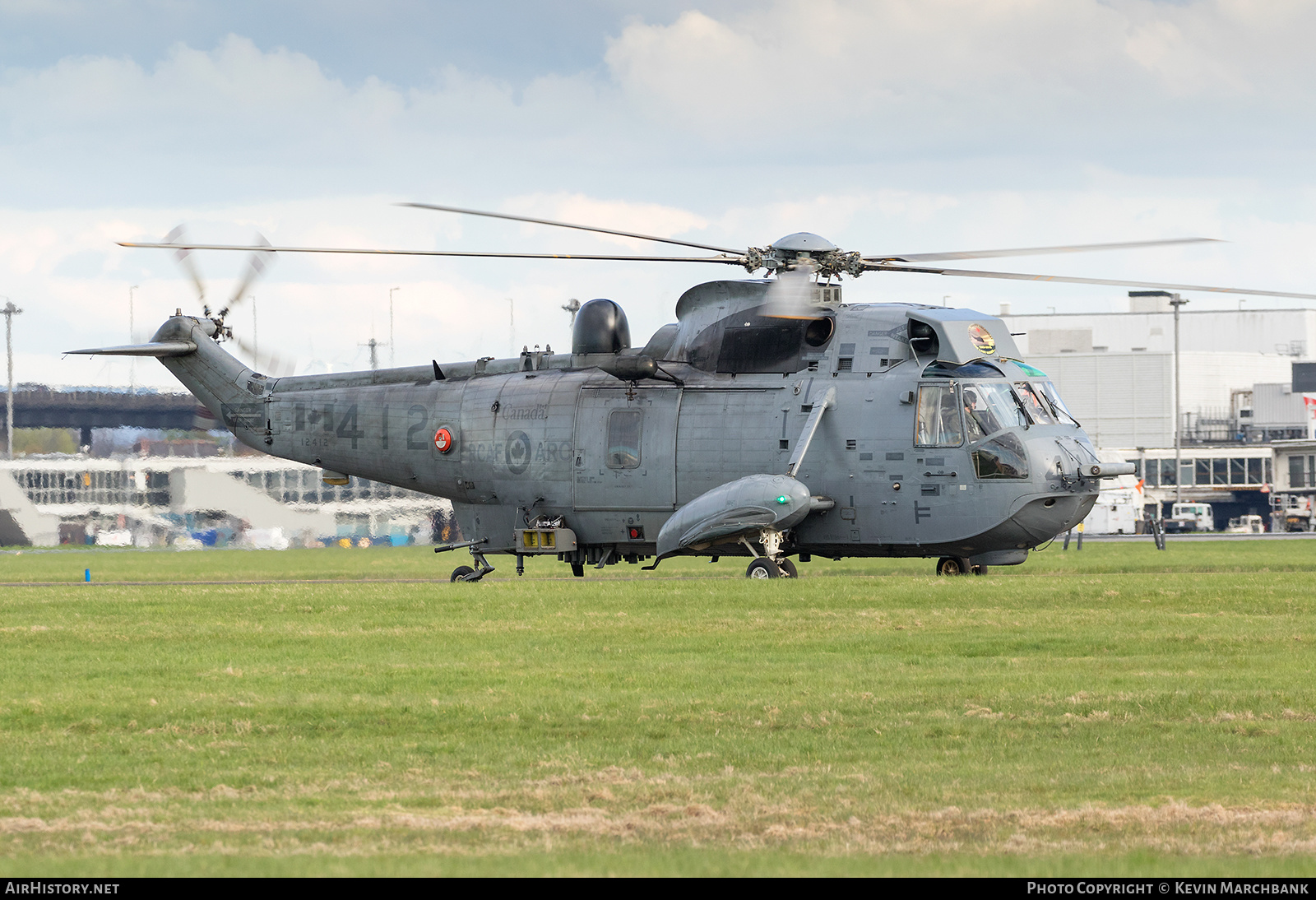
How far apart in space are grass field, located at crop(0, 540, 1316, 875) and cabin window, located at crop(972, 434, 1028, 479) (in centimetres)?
374

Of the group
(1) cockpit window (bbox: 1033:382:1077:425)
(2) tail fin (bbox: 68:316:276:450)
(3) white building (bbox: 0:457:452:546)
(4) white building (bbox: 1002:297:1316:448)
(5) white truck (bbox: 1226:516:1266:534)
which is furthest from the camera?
(4) white building (bbox: 1002:297:1316:448)

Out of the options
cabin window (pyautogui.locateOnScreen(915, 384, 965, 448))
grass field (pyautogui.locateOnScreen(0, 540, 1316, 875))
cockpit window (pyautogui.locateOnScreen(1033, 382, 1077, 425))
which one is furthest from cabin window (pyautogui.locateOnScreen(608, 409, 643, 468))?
cockpit window (pyautogui.locateOnScreen(1033, 382, 1077, 425))

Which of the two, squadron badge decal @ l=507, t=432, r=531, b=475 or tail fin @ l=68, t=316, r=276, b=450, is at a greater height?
tail fin @ l=68, t=316, r=276, b=450

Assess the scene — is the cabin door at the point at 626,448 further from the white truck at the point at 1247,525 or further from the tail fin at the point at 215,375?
the white truck at the point at 1247,525

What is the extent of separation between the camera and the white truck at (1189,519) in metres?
109

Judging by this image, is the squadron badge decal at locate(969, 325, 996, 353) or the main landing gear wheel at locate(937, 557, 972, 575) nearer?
the squadron badge decal at locate(969, 325, 996, 353)

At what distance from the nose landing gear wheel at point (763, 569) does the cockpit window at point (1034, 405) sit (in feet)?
19.0

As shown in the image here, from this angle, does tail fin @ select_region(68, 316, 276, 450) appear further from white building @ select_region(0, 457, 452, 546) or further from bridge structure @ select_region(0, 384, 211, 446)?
bridge structure @ select_region(0, 384, 211, 446)

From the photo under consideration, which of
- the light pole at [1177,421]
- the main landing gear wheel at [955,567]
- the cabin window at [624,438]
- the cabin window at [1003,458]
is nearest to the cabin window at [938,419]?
the cabin window at [1003,458]

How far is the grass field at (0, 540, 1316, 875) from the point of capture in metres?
10.1

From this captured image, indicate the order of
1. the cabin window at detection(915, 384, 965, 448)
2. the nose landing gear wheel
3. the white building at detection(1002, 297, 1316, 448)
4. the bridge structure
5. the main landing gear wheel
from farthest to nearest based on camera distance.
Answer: the white building at detection(1002, 297, 1316, 448), the bridge structure, the main landing gear wheel, the nose landing gear wheel, the cabin window at detection(915, 384, 965, 448)

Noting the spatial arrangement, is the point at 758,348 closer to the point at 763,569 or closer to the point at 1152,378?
the point at 763,569

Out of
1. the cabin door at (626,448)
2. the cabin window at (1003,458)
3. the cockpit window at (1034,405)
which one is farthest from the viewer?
the cabin door at (626,448)

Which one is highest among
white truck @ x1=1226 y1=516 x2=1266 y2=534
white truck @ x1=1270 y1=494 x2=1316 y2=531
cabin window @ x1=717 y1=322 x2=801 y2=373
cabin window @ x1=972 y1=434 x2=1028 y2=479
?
cabin window @ x1=717 y1=322 x2=801 y2=373
